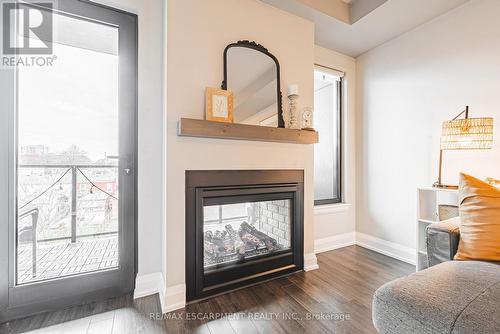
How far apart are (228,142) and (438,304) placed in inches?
60.0

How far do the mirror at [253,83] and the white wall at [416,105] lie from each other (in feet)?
4.81

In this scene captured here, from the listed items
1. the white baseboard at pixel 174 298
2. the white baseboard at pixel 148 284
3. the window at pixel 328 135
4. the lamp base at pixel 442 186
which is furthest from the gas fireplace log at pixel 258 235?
the lamp base at pixel 442 186

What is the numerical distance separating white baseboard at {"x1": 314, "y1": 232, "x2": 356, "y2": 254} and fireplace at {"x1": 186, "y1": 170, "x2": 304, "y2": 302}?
624 millimetres

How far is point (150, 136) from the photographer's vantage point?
185 centimetres

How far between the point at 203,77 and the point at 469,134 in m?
2.15

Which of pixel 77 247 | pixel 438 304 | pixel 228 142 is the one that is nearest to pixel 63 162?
pixel 77 247

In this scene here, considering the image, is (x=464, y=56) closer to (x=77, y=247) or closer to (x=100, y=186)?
(x=100, y=186)

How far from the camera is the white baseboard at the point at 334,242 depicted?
2724 millimetres

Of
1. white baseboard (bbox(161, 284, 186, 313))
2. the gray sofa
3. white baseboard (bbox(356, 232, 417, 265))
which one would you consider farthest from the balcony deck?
white baseboard (bbox(356, 232, 417, 265))

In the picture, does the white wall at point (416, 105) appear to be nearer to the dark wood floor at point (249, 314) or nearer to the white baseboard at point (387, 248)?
the white baseboard at point (387, 248)

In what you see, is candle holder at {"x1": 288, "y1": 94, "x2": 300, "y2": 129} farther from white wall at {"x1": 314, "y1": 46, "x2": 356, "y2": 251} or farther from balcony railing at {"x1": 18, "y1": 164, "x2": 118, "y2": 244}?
balcony railing at {"x1": 18, "y1": 164, "x2": 118, "y2": 244}

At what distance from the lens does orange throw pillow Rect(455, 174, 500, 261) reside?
1.17 metres

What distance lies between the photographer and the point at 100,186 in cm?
175

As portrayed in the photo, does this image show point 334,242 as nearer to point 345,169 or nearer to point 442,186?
point 345,169
